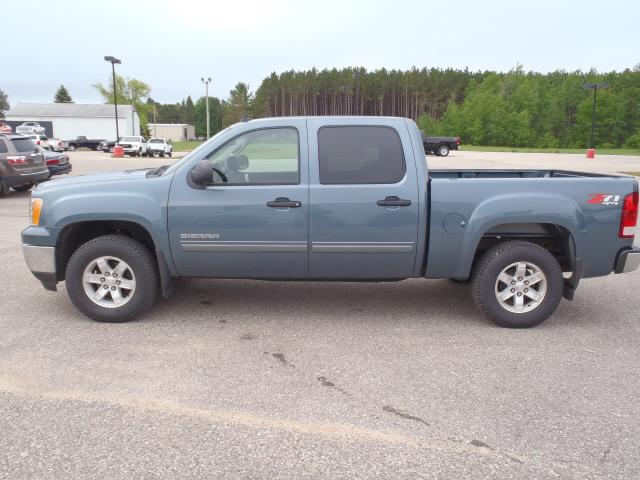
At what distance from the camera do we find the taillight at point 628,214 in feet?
14.8

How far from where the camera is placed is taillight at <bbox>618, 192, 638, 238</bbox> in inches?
178

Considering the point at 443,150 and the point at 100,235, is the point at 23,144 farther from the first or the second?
the point at 443,150

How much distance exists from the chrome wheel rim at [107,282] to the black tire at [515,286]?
3.10 meters

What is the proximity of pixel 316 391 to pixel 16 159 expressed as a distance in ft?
43.2

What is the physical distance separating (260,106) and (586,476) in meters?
99.5

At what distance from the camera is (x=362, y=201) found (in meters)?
4.52

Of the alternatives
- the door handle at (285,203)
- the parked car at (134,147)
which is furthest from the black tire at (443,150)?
the door handle at (285,203)

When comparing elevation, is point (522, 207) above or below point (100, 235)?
above

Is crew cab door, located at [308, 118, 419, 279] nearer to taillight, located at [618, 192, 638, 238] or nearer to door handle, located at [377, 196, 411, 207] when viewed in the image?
door handle, located at [377, 196, 411, 207]

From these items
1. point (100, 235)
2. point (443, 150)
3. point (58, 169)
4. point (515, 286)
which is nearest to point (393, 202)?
point (515, 286)

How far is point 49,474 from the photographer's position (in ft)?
8.61

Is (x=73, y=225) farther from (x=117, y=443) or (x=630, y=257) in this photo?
(x=630, y=257)

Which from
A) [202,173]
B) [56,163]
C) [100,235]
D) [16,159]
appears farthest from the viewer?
[56,163]

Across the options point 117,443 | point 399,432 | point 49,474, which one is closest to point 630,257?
point 399,432
